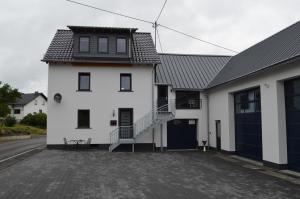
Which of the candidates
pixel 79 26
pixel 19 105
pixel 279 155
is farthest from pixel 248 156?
pixel 19 105

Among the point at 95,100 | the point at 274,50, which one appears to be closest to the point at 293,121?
the point at 274,50

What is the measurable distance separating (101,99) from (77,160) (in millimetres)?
6382

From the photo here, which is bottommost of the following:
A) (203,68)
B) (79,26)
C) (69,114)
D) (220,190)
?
(220,190)

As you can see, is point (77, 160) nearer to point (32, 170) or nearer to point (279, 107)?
point (32, 170)

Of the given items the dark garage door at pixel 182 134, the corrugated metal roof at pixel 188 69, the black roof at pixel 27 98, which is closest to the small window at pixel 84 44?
the corrugated metal roof at pixel 188 69

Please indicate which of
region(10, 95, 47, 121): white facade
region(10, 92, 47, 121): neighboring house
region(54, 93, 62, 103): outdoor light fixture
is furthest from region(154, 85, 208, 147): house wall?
region(10, 95, 47, 121): white facade

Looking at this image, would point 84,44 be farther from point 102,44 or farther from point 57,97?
point 57,97

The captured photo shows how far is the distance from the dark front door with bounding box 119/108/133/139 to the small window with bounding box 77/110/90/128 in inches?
86.5

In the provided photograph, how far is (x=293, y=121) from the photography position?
12844 millimetres

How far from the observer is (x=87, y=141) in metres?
21.2

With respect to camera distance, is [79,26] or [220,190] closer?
[220,190]

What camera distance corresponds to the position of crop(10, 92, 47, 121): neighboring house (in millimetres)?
63031

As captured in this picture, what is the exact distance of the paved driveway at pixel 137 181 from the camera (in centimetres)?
889

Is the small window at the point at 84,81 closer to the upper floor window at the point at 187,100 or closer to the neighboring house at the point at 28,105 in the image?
the upper floor window at the point at 187,100
